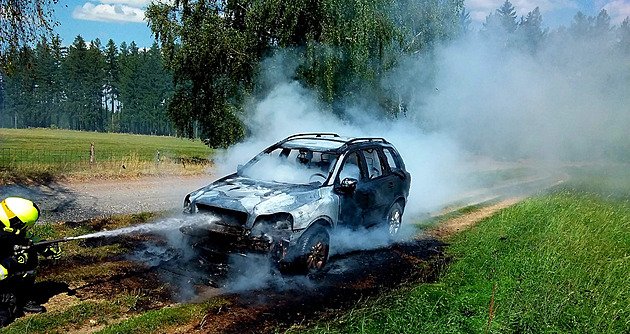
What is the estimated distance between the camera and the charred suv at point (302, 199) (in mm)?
6328

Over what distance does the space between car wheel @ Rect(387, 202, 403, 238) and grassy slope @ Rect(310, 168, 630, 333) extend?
1111 millimetres

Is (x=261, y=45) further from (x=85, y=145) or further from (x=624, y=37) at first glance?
(x=85, y=145)

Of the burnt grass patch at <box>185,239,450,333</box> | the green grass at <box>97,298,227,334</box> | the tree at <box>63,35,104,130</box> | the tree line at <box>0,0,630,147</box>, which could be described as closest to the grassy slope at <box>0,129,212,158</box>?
the tree line at <box>0,0,630,147</box>

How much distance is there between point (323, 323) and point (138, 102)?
9446cm

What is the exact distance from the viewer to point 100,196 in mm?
12523

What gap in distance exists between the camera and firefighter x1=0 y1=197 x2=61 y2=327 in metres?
4.64

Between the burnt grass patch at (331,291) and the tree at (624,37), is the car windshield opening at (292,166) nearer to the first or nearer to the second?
the burnt grass patch at (331,291)

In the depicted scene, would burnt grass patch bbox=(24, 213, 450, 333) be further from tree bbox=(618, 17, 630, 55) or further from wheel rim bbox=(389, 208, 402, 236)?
tree bbox=(618, 17, 630, 55)

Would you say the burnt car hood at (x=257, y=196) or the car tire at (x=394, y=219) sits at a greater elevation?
the burnt car hood at (x=257, y=196)

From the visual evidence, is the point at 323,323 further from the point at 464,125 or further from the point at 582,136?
the point at 582,136

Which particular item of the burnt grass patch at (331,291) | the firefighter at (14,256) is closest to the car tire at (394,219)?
the burnt grass patch at (331,291)

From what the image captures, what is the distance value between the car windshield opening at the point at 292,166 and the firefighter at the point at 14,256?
3.58 meters

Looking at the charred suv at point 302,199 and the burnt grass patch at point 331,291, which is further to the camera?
the charred suv at point 302,199

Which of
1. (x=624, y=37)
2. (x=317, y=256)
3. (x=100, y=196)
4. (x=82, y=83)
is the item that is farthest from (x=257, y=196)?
(x=82, y=83)
